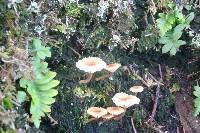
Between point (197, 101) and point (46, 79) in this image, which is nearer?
point (46, 79)

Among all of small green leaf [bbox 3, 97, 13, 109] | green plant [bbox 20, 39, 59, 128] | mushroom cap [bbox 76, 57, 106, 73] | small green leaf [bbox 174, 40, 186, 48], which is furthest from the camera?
small green leaf [bbox 174, 40, 186, 48]

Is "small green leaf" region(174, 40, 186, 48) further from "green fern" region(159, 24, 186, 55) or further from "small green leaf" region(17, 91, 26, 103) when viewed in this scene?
"small green leaf" region(17, 91, 26, 103)

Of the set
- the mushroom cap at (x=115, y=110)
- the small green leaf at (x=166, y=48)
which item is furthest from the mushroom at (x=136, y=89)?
the small green leaf at (x=166, y=48)

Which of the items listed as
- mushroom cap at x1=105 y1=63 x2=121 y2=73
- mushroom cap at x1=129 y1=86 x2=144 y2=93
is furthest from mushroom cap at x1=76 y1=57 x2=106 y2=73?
mushroom cap at x1=129 y1=86 x2=144 y2=93

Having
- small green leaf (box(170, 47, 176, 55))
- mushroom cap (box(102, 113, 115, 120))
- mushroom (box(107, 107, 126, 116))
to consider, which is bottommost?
mushroom cap (box(102, 113, 115, 120))

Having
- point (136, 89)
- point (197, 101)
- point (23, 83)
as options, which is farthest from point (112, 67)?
point (197, 101)

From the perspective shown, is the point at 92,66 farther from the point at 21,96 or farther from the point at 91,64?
the point at 21,96

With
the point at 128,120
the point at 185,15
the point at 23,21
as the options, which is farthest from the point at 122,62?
the point at 23,21
